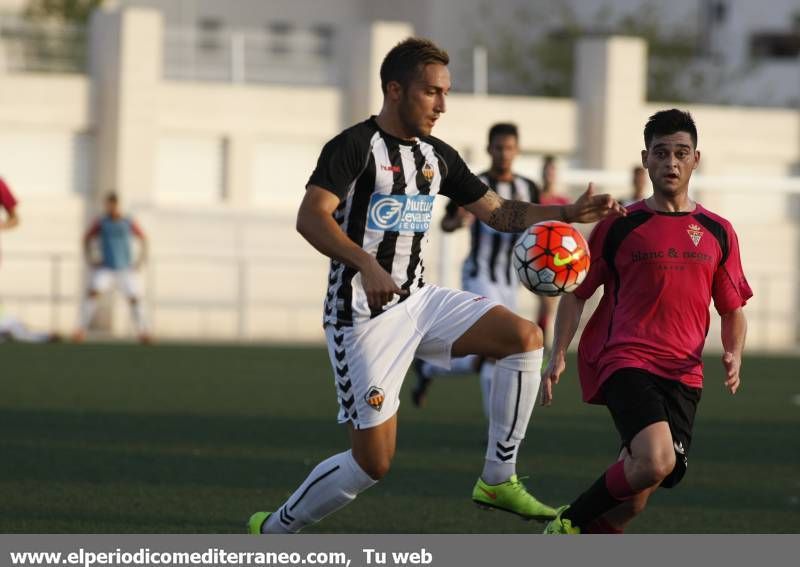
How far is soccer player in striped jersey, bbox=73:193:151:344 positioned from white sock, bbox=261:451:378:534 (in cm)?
1762

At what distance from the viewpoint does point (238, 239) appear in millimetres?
30562

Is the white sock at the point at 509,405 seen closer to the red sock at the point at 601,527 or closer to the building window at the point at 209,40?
the red sock at the point at 601,527

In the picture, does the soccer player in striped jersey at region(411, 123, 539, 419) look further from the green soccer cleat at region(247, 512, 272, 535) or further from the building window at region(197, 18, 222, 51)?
the building window at region(197, 18, 222, 51)

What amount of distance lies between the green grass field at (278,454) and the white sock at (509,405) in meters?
0.82

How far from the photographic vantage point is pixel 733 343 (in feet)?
23.0

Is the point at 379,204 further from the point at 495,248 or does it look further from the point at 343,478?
the point at 495,248

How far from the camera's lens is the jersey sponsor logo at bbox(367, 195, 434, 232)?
7008 millimetres

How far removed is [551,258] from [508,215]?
1.64 ft

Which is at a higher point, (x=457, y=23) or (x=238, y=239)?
(x=457, y=23)

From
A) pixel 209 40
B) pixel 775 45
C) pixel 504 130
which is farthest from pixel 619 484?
pixel 775 45

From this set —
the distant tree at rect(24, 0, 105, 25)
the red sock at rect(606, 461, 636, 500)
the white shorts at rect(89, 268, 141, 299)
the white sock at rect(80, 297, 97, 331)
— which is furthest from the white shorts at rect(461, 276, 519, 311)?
the distant tree at rect(24, 0, 105, 25)
